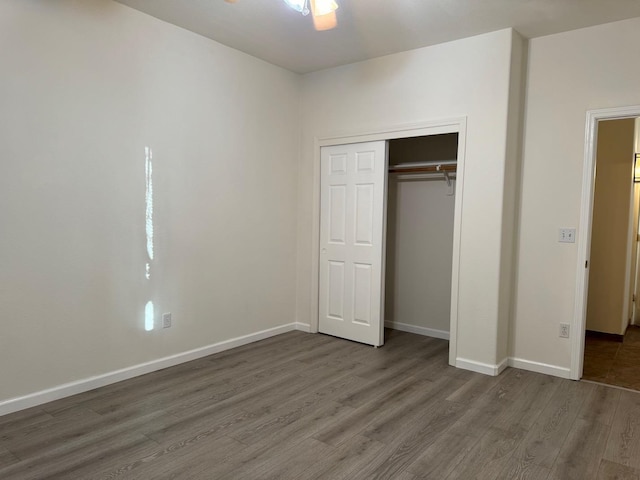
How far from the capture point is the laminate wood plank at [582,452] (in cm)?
218

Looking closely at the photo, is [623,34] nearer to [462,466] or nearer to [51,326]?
[462,466]

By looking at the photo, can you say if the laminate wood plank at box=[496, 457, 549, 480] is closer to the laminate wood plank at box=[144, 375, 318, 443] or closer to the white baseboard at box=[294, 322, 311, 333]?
the laminate wood plank at box=[144, 375, 318, 443]

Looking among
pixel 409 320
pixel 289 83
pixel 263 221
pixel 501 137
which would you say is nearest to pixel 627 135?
pixel 501 137

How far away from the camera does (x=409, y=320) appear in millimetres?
4801

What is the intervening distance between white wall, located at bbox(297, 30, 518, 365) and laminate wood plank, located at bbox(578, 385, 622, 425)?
2.28 ft

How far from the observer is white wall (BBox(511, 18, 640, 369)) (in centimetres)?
326

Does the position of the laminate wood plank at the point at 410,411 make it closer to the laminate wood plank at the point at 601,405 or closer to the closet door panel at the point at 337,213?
the laminate wood plank at the point at 601,405

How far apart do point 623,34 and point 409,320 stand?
3.11m

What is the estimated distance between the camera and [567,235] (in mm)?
3445

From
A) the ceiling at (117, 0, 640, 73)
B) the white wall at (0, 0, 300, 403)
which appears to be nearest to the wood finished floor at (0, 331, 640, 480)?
the white wall at (0, 0, 300, 403)

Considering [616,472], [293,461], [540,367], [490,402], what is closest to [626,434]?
[616,472]

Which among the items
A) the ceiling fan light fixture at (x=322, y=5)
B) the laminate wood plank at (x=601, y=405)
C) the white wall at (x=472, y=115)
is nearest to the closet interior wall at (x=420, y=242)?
the white wall at (x=472, y=115)

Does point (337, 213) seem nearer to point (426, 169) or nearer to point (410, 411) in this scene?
point (426, 169)

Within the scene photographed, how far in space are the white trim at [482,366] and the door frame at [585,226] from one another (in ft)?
1.66
